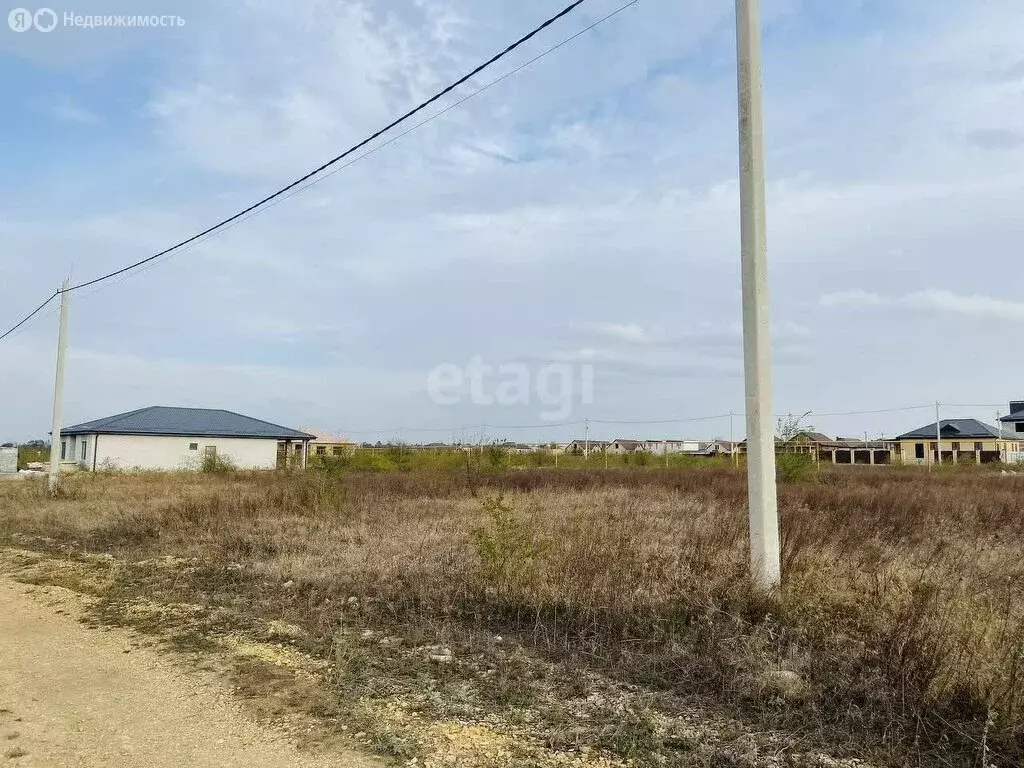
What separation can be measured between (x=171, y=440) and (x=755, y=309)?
38.6 meters

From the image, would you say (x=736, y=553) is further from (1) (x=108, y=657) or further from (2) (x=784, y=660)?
(1) (x=108, y=657)

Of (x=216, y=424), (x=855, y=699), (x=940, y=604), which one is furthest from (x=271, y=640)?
(x=216, y=424)

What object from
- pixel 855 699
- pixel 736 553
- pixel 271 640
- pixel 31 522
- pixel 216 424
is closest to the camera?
pixel 855 699

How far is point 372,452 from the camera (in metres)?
32.5

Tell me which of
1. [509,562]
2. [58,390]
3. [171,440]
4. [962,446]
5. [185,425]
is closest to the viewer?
[509,562]

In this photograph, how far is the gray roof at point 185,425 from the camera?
36.8 metres

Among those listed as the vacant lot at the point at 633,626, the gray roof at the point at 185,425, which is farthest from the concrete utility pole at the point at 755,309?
the gray roof at the point at 185,425

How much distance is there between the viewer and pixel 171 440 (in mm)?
37562

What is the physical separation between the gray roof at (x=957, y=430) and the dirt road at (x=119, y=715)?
6448cm

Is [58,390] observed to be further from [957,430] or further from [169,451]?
[957,430]

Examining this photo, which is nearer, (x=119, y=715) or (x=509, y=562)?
(x=119, y=715)

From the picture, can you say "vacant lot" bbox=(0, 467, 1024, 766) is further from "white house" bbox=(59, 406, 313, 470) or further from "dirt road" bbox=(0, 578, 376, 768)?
"white house" bbox=(59, 406, 313, 470)

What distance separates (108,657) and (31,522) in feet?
32.6

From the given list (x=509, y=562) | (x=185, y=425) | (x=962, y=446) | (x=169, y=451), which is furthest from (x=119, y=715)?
(x=962, y=446)
